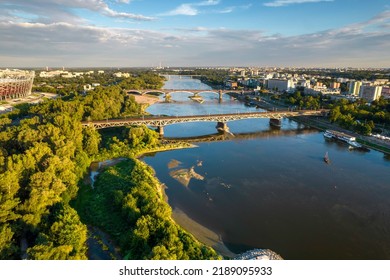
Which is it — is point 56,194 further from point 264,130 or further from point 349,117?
point 349,117

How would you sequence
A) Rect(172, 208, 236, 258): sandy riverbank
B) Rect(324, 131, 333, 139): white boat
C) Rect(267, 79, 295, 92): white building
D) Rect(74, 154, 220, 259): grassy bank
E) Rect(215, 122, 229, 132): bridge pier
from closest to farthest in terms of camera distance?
Rect(74, 154, 220, 259): grassy bank → Rect(172, 208, 236, 258): sandy riverbank → Rect(324, 131, 333, 139): white boat → Rect(215, 122, 229, 132): bridge pier → Rect(267, 79, 295, 92): white building

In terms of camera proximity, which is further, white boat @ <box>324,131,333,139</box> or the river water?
white boat @ <box>324,131,333,139</box>

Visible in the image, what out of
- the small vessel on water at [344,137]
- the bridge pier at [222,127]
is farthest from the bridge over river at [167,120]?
the small vessel on water at [344,137]

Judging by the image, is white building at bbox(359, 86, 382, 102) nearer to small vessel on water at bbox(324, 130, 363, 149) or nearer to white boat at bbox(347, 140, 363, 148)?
small vessel on water at bbox(324, 130, 363, 149)

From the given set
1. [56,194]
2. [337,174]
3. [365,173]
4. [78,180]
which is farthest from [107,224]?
[365,173]

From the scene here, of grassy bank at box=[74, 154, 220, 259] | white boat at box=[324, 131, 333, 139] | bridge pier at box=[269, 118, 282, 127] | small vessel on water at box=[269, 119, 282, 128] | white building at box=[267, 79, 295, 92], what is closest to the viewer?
grassy bank at box=[74, 154, 220, 259]

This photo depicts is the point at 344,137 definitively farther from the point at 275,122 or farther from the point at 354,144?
the point at 275,122

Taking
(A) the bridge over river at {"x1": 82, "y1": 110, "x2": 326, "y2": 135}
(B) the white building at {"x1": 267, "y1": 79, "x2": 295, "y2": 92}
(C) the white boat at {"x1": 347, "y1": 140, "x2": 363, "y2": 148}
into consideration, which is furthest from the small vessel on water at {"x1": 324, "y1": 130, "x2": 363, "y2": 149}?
(B) the white building at {"x1": 267, "y1": 79, "x2": 295, "y2": 92}

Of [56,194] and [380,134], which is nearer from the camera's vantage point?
[56,194]
